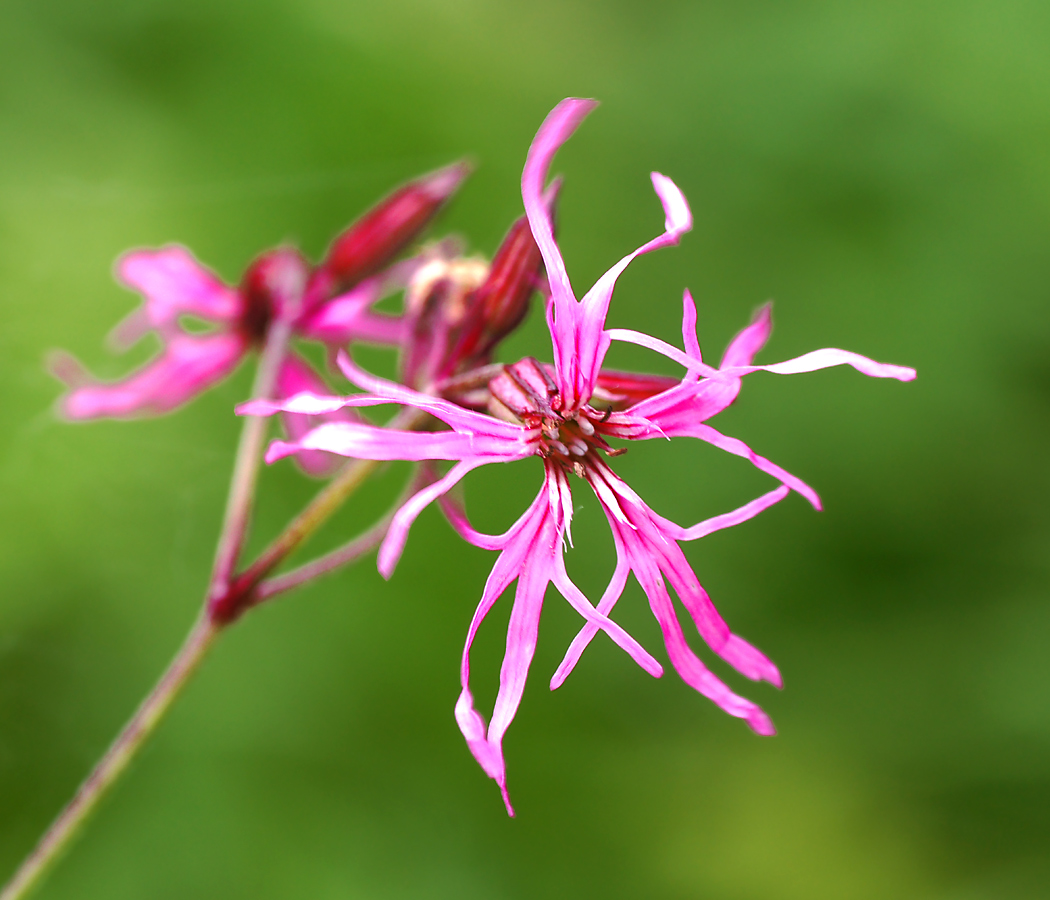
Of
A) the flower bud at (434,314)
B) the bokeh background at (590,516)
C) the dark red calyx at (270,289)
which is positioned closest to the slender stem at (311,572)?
the flower bud at (434,314)

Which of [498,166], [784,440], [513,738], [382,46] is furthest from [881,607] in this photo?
[382,46]

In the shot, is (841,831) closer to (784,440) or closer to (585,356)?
(784,440)

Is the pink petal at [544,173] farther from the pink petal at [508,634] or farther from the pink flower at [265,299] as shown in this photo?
the pink flower at [265,299]

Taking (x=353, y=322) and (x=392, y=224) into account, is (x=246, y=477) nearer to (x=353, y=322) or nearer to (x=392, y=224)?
(x=353, y=322)

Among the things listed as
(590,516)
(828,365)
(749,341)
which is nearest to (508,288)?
(749,341)

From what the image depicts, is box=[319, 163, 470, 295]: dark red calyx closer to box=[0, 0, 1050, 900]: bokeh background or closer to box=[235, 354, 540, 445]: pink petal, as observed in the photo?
box=[235, 354, 540, 445]: pink petal
